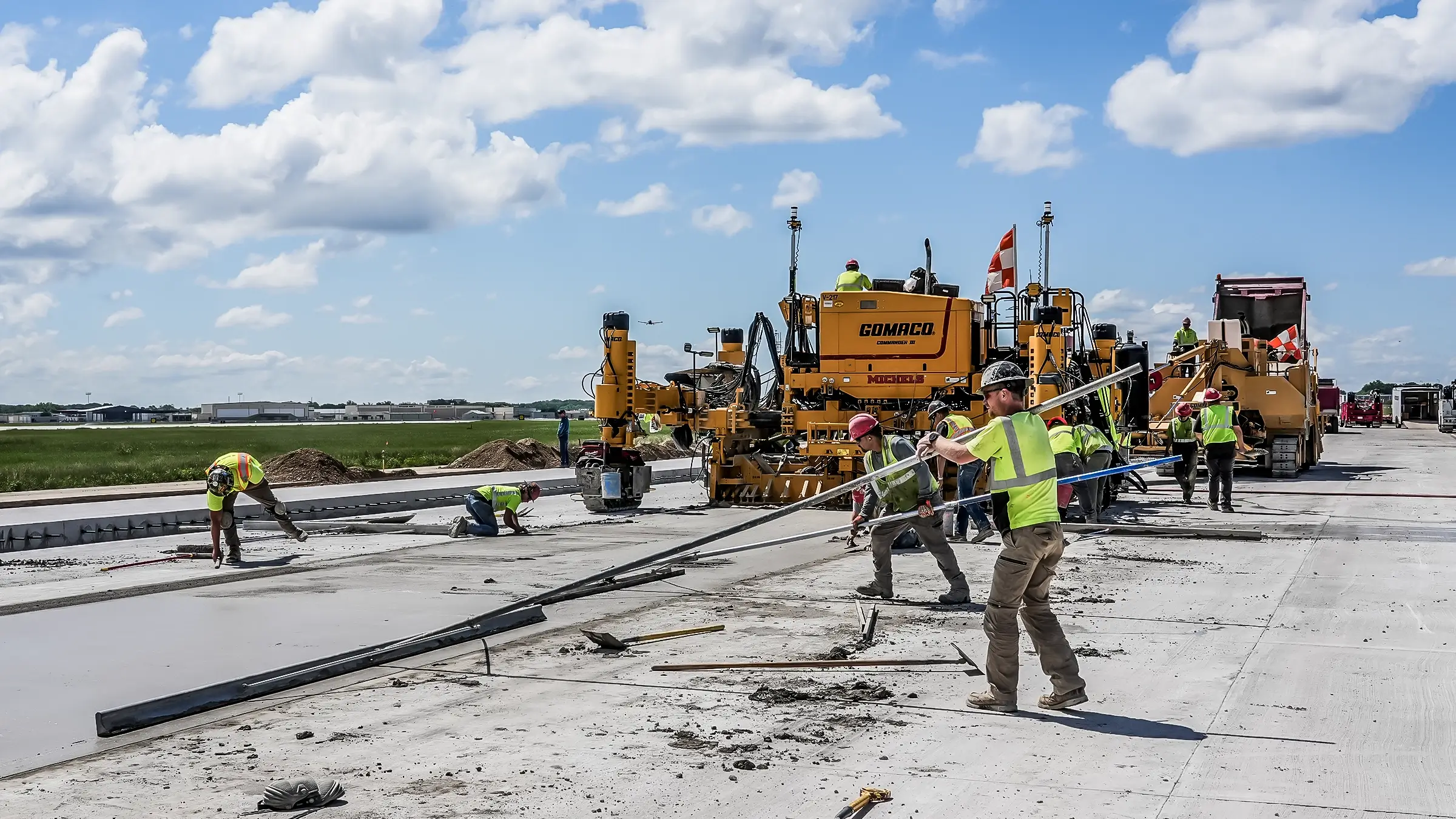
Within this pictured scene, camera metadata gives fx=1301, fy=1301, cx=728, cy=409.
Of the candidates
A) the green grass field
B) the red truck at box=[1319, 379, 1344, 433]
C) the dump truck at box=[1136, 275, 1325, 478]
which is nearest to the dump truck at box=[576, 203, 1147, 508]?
the dump truck at box=[1136, 275, 1325, 478]

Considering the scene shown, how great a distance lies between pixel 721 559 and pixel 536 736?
7.63 metres

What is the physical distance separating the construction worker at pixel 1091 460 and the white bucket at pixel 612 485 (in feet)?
23.1

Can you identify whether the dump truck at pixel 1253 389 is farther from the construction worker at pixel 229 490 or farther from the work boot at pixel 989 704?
the work boot at pixel 989 704

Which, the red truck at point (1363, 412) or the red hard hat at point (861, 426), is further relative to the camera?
the red truck at point (1363, 412)

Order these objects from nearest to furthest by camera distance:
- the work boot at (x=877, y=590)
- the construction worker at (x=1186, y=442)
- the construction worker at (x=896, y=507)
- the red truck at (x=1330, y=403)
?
1. the construction worker at (x=896, y=507)
2. the work boot at (x=877, y=590)
3. the construction worker at (x=1186, y=442)
4. the red truck at (x=1330, y=403)

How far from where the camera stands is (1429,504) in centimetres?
1997

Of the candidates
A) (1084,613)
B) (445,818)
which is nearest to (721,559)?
(1084,613)

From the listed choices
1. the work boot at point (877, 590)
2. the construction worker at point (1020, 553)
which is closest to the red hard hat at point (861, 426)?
the work boot at point (877, 590)

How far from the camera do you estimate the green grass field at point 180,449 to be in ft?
101

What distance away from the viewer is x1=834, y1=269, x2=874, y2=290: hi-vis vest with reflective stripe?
1956 cm

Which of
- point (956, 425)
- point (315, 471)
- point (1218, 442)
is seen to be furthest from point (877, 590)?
point (315, 471)

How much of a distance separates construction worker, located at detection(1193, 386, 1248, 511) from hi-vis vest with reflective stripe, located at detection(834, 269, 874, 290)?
203 inches

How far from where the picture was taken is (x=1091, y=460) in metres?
17.1

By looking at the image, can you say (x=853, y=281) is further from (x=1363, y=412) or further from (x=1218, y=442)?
(x=1363, y=412)
